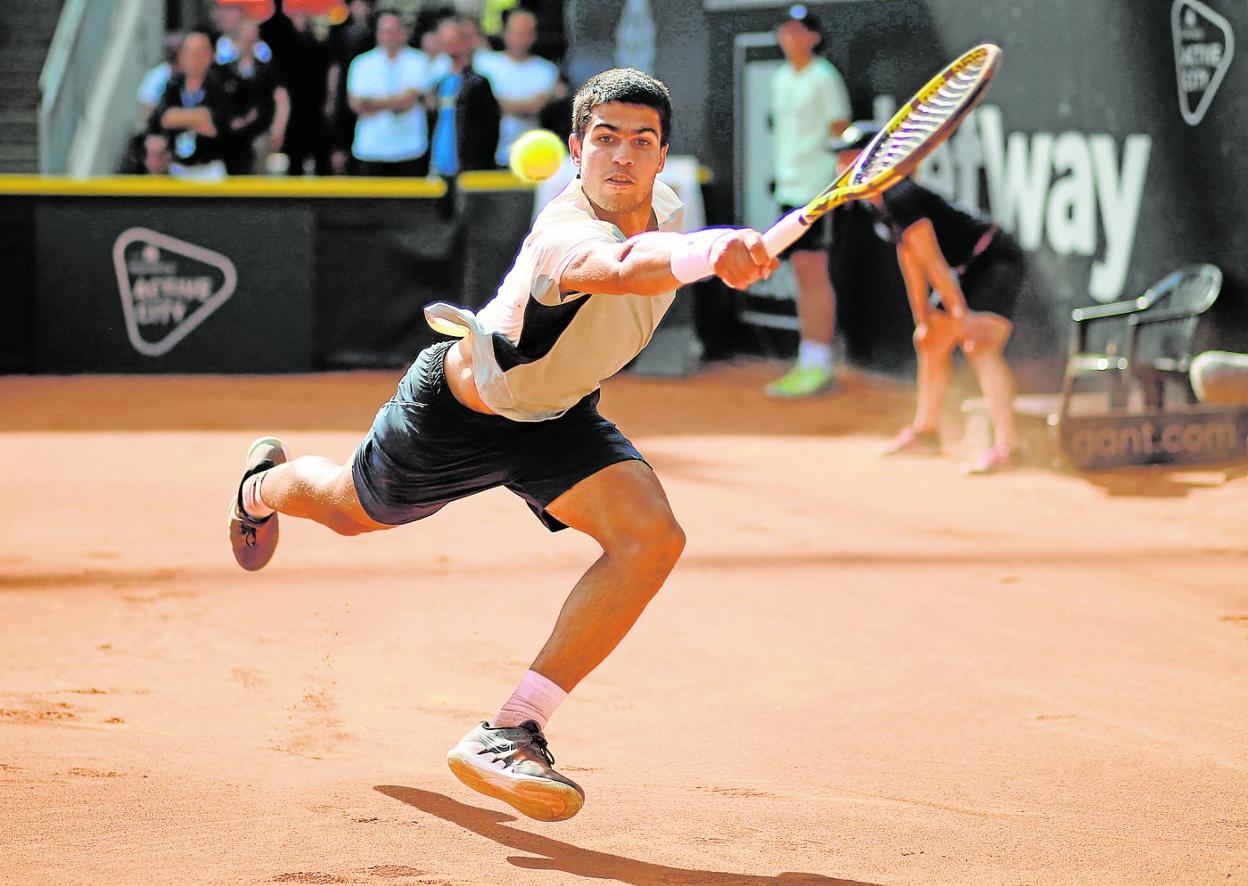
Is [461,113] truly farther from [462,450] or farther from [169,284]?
[462,450]

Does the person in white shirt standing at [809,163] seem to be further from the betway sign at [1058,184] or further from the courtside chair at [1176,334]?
the courtside chair at [1176,334]

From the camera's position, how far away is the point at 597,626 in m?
3.65

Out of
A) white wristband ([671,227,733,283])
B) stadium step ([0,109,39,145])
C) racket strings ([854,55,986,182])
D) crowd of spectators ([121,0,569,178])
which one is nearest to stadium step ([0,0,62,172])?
stadium step ([0,109,39,145])

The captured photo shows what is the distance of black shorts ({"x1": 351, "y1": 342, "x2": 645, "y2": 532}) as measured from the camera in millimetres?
3742

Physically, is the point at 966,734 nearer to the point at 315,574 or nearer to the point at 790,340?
the point at 315,574

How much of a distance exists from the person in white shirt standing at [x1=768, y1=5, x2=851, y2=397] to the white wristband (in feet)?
26.6

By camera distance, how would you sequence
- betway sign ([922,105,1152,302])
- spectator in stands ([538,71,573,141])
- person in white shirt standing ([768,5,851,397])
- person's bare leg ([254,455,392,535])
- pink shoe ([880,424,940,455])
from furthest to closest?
spectator in stands ([538,71,573,141]) < person in white shirt standing ([768,5,851,397]) < betway sign ([922,105,1152,302]) < pink shoe ([880,424,940,455]) < person's bare leg ([254,455,392,535])

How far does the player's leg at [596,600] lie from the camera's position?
3.60 meters

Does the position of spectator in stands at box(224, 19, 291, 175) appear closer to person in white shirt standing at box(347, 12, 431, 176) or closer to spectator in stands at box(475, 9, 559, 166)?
person in white shirt standing at box(347, 12, 431, 176)

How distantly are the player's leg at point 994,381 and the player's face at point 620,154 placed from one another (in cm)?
511

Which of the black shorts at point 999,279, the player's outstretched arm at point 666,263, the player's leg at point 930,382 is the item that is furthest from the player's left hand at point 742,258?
the black shorts at point 999,279

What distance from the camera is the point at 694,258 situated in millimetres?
3045

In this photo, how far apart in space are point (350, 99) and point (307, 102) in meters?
0.50

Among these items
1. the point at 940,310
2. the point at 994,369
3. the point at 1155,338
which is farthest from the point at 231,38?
the point at 1155,338
